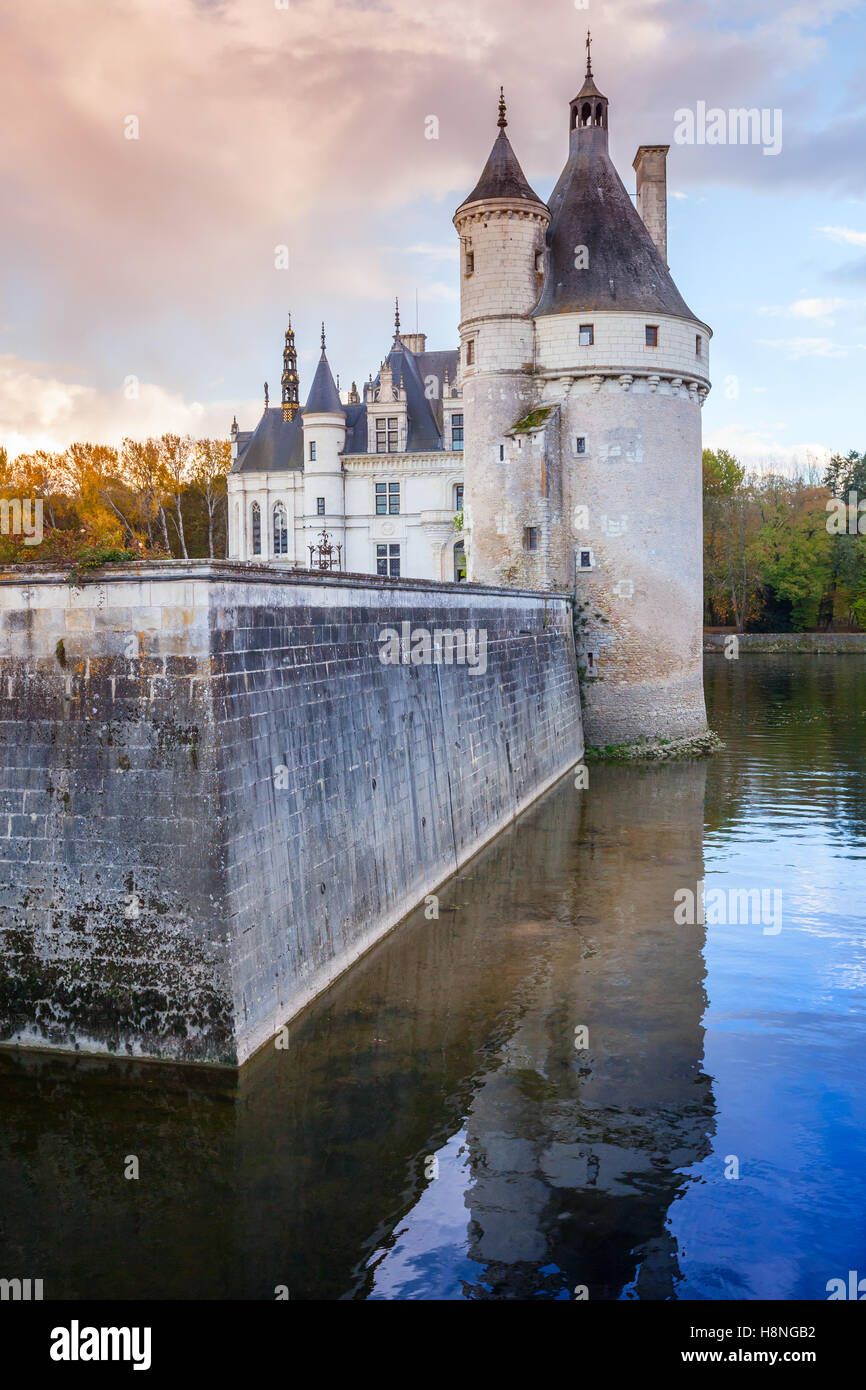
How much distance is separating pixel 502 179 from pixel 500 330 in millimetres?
3623

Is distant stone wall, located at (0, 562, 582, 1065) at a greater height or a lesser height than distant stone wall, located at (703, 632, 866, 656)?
lesser

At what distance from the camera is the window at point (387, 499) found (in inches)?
2027

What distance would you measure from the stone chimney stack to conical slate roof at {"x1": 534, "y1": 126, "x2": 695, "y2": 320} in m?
3.07

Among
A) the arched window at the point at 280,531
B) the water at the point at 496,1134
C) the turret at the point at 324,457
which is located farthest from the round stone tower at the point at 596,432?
the arched window at the point at 280,531

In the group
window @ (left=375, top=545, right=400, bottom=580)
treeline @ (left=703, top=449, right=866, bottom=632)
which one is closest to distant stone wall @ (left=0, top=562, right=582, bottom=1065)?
window @ (left=375, top=545, right=400, bottom=580)

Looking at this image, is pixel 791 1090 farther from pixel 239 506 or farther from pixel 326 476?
pixel 239 506

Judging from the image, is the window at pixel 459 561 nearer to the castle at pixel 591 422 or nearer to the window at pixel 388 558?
the window at pixel 388 558

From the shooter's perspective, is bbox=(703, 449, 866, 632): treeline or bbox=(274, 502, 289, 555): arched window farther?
bbox=(703, 449, 866, 632): treeline

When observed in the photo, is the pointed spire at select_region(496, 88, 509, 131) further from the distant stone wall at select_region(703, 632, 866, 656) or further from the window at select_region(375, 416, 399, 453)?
the distant stone wall at select_region(703, 632, 866, 656)

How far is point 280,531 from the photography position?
178ft

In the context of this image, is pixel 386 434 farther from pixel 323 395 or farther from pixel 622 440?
pixel 622 440

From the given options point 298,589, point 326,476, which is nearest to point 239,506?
point 326,476

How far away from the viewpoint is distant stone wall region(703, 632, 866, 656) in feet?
218
